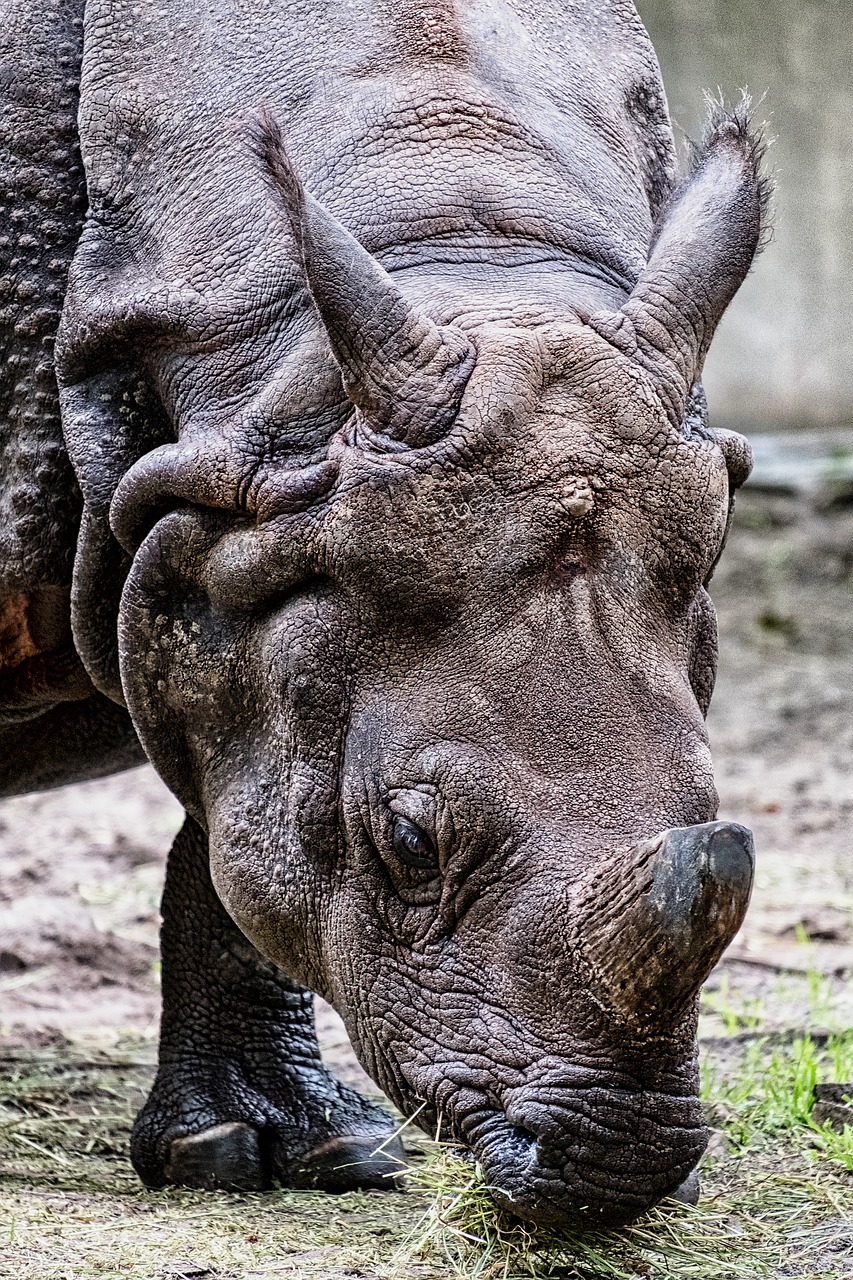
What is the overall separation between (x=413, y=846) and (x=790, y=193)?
8919mm

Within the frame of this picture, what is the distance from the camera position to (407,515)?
3.80 metres

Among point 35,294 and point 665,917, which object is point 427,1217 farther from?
point 35,294

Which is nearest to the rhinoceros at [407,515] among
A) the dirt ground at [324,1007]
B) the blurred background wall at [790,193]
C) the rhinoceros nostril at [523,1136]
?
the rhinoceros nostril at [523,1136]

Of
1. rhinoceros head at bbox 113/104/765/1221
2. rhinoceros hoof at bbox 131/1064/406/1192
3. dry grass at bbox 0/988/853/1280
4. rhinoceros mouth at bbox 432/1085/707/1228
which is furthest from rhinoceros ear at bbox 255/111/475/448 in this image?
rhinoceros hoof at bbox 131/1064/406/1192

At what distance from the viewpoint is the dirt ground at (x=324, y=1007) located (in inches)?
173

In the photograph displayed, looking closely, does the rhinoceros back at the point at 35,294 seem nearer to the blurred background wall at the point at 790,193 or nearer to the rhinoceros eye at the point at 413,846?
the rhinoceros eye at the point at 413,846

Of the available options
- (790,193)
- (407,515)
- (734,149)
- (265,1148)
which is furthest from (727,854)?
(790,193)

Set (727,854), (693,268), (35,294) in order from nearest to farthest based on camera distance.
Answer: (727,854) → (693,268) → (35,294)

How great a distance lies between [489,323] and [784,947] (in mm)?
3712

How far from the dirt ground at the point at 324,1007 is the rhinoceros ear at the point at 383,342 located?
1753 mm

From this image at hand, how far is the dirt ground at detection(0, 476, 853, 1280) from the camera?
14.4 feet

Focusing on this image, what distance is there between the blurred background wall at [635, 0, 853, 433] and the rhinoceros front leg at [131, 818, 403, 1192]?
285 inches

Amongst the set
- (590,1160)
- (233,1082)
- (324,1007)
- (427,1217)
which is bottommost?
(324,1007)

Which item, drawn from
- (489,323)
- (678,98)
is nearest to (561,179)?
(489,323)
